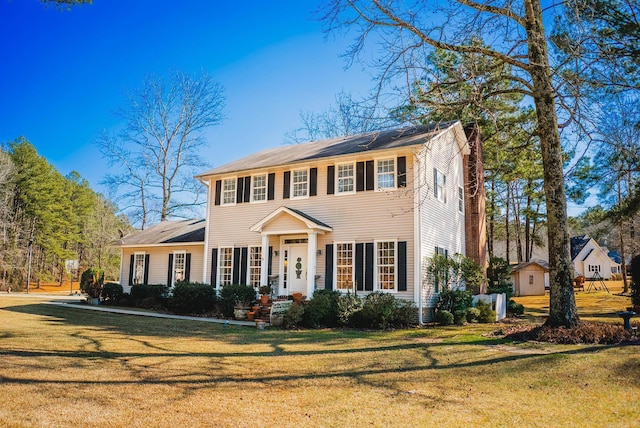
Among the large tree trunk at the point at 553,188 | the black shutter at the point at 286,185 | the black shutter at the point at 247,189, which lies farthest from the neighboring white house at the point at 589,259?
the large tree trunk at the point at 553,188

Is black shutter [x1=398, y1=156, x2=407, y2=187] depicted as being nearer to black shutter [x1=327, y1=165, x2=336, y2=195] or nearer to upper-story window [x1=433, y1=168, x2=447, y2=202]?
upper-story window [x1=433, y1=168, x2=447, y2=202]

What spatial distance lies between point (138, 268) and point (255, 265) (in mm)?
8425

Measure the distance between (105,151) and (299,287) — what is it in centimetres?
2242

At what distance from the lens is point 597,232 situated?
25484 millimetres

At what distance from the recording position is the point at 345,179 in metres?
16.4

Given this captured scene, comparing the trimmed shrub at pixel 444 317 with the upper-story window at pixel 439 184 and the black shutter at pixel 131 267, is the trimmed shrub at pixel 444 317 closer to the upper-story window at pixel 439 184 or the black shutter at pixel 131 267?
the upper-story window at pixel 439 184

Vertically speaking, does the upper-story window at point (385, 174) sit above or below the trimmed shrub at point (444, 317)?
above

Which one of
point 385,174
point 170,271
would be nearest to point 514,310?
point 385,174

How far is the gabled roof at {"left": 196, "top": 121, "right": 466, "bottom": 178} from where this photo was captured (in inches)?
625

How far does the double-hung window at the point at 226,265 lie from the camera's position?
18.4m

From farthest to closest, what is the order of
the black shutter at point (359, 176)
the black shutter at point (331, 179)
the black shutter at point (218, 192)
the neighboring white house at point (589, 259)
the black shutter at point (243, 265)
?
the neighboring white house at point (589, 259) → the black shutter at point (218, 192) → the black shutter at point (243, 265) → the black shutter at point (331, 179) → the black shutter at point (359, 176)

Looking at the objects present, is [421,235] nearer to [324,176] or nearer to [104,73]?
[324,176]

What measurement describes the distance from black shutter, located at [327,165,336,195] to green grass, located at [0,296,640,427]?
23.0ft

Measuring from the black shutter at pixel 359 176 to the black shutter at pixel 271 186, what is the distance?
3745mm
